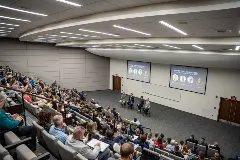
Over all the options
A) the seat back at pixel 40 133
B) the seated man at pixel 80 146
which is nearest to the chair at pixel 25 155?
the seated man at pixel 80 146

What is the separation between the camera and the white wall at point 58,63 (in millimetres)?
14036

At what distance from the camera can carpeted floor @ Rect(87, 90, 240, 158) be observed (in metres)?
8.43

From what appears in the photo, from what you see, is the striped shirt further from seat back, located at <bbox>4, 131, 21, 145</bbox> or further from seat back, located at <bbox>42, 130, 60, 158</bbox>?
seat back, located at <bbox>4, 131, 21, 145</bbox>

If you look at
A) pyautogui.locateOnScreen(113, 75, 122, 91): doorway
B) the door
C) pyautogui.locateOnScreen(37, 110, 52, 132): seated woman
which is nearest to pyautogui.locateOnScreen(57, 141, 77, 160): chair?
pyautogui.locateOnScreen(37, 110, 52, 132): seated woman

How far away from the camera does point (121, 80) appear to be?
1723cm

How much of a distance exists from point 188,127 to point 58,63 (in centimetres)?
1204

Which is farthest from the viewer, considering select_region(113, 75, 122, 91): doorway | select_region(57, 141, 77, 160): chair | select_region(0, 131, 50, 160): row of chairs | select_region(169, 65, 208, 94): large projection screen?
select_region(113, 75, 122, 91): doorway

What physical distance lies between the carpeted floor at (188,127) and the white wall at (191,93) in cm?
53

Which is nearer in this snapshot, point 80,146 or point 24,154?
point 24,154

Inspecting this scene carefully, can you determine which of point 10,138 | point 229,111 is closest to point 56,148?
point 10,138

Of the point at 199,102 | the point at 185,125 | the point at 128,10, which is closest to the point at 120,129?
the point at 185,125

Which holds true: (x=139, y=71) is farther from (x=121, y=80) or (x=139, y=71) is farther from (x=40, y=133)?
(x=40, y=133)

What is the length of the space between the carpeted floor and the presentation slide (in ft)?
9.08

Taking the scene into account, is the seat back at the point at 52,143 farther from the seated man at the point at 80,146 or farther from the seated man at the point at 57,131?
the seated man at the point at 80,146
